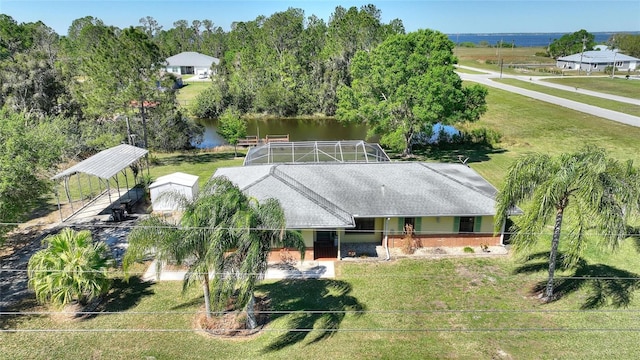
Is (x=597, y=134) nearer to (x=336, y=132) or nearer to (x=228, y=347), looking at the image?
(x=336, y=132)

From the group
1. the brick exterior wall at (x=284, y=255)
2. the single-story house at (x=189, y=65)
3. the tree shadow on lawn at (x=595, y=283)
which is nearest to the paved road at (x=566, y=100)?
the tree shadow on lawn at (x=595, y=283)

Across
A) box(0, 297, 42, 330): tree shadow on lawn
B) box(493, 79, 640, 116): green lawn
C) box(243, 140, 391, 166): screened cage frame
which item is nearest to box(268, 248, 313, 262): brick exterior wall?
box(0, 297, 42, 330): tree shadow on lawn

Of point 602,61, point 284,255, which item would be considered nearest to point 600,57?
point 602,61

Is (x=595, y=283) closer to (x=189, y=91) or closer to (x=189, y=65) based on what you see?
(x=189, y=91)

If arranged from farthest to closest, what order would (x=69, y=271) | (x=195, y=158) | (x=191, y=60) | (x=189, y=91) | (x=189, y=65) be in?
(x=191, y=60) → (x=189, y=65) → (x=189, y=91) → (x=195, y=158) → (x=69, y=271)

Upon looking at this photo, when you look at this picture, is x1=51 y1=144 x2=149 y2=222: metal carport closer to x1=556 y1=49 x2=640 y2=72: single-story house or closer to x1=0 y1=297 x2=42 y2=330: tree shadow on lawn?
x1=0 y1=297 x2=42 y2=330: tree shadow on lawn

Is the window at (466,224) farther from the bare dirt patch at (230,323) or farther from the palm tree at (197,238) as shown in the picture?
the palm tree at (197,238)
